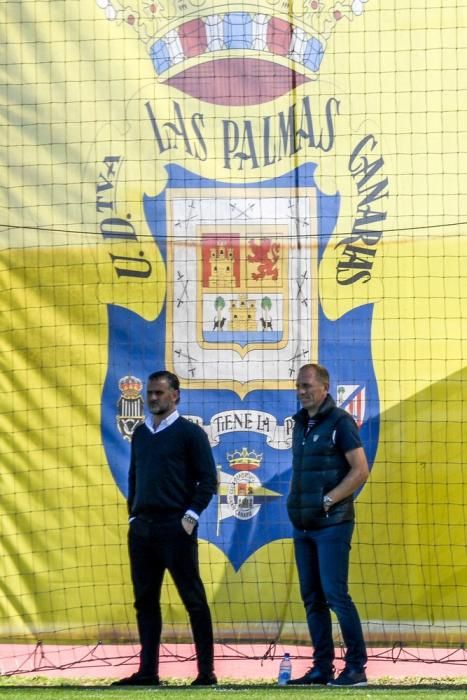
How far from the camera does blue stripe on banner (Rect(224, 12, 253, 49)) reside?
275 inches

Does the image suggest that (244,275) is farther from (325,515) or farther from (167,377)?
(325,515)

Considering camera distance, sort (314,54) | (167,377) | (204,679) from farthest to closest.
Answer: (314,54)
(167,377)
(204,679)

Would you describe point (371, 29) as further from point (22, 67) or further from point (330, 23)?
point (22, 67)

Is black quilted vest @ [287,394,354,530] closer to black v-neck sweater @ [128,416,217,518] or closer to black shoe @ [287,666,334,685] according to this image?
black v-neck sweater @ [128,416,217,518]

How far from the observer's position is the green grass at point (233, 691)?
16.9 feet

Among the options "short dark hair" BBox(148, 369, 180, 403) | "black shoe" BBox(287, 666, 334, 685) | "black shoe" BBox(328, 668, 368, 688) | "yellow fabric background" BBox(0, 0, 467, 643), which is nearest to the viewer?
"black shoe" BBox(328, 668, 368, 688)

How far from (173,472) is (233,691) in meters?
1.05

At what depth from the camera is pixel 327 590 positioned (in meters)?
5.88

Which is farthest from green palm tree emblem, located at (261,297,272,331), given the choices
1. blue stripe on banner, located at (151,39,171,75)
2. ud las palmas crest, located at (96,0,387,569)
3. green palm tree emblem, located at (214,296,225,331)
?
blue stripe on banner, located at (151,39,171,75)

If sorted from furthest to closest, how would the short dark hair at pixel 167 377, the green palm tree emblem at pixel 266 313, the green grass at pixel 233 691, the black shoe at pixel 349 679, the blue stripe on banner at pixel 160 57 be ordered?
the blue stripe on banner at pixel 160 57
the green palm tree emblem at pixel 266 313
the short dark hair at pixel 167 377
the black shoe at pixel 349 679
the green grass at pixel 233 691

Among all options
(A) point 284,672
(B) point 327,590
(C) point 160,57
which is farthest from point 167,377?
(C) point 160,57

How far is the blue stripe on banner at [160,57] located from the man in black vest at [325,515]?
6.71ft

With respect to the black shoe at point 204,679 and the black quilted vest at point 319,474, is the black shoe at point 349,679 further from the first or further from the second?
the black quilted vest at point 319,474

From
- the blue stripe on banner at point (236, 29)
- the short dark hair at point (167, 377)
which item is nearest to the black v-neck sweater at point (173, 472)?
the short dark hair at point (167, 377)
